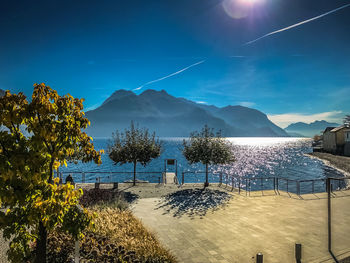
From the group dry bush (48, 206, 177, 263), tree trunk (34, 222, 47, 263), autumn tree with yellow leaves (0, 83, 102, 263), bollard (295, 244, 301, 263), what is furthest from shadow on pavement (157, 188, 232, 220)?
→ autumn tree with yellow leaves (0, 83, 102, 263)

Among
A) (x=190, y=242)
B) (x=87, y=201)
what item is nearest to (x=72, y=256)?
(x=190, y=242)

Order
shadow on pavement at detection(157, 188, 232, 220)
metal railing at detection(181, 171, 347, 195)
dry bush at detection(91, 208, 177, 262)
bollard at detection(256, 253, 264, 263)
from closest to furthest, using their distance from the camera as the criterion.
→ bollard at detection(256, 253, 264, 263), dry bush at detection(91, 208, 177, 262), shadow on pavement at detection(157, 188, 232, 220), metal railing at detection(181, 171, 347, 195)

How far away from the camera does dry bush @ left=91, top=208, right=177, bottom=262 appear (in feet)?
21.9

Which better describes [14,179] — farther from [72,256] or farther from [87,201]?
[87,201]

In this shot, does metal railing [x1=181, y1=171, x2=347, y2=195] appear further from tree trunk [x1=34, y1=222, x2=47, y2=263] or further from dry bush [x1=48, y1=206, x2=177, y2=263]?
tree trunk [x1=34, y1=222, x2=47, y2=263]

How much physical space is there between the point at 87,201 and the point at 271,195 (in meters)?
12.8

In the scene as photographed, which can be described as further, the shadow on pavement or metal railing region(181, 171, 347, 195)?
metal railing region(181, 171, 347, 195)

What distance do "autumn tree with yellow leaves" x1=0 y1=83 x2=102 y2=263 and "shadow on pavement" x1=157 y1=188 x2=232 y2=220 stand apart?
822cm

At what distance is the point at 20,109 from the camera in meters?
3.97

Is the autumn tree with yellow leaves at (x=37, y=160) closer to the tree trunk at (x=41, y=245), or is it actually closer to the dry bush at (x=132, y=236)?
the tree trunk at (x=41, y=245)

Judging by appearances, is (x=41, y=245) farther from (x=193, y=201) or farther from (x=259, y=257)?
(x=193, y=201)

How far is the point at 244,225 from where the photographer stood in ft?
33.6

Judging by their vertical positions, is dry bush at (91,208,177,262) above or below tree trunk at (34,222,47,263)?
below

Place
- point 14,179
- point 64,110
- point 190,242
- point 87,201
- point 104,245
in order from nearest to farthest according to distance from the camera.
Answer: point 14,179, point 64,110, point 104,245, point 190,242, point 87,201
